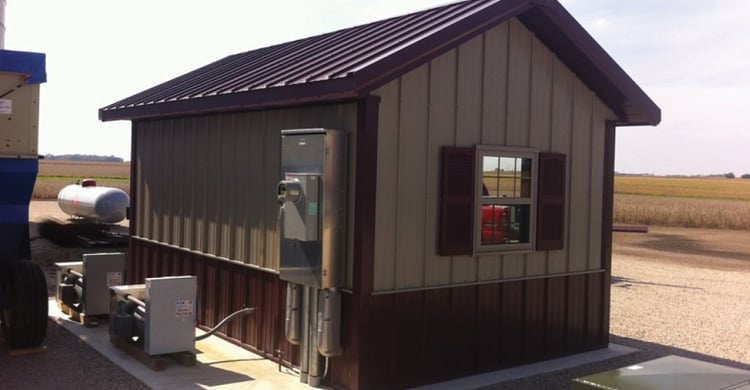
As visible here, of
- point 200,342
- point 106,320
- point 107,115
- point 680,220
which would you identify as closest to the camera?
point 200,342

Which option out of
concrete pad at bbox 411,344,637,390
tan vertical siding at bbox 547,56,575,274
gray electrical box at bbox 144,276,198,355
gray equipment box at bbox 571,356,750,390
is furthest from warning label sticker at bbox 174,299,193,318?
gray equipment box at bbox 571,356,750,390

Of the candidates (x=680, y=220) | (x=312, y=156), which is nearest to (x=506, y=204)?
(x=312, y=156)

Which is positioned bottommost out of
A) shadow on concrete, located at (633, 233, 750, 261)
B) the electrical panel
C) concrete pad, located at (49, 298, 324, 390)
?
concrete pad, located at (49, 298, 324, 390)

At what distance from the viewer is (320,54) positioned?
7898mm

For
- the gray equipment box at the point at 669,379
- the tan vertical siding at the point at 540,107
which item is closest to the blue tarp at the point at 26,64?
the tan vertical siding at the point at 540,107

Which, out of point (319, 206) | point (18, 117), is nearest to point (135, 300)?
point (18, 117)

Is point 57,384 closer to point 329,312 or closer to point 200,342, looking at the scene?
point 200,342

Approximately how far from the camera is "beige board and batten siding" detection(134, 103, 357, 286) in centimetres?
779

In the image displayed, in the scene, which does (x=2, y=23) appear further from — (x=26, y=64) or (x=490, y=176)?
(x=490, y=176)

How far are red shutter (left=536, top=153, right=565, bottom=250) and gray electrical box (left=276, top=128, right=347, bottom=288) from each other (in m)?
2.47

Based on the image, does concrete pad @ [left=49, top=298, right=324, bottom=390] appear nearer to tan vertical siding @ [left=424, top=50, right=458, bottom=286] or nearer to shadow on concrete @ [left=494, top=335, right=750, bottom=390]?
tan vertical siding @ [left=424, top=50, right=458, bottom=286]

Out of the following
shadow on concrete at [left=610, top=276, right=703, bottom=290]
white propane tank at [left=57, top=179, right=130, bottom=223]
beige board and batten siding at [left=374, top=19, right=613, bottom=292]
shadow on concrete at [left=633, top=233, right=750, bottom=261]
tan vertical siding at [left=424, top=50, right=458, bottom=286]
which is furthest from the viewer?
shadow on concrete at [left=633, top=233, right=750, bottom=261]

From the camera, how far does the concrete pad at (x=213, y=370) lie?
22.9ft

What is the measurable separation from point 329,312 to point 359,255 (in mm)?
590
